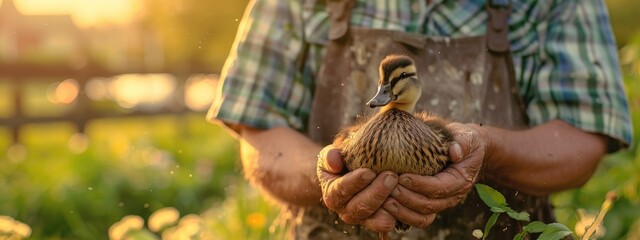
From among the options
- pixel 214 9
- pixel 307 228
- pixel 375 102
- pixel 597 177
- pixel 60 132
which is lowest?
pixel 60 132

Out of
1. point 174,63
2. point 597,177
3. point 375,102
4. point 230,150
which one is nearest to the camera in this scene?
point 375,102

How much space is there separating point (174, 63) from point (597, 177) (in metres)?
8.13

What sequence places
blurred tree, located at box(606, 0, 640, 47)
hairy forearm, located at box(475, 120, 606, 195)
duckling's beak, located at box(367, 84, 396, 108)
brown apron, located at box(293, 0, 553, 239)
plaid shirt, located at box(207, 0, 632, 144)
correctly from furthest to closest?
1. blurred tree, located at box(606, 0, 640, 47)
2. plaid shirt, located at box(207, 0, 632, 144)
3. brown apron, located at box(293, 0, 553, 239)
4. hairy forearm, located at box(475, 120, 606, 195)
5. duckling's beak, located at box(367, 84, 396, 108)

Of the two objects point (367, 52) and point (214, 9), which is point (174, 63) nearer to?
point (214, 9)

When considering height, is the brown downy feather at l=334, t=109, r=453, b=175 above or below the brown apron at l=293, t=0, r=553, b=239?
above

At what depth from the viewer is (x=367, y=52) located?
113 inches

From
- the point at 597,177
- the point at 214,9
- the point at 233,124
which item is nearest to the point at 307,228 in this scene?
the point at 233,124

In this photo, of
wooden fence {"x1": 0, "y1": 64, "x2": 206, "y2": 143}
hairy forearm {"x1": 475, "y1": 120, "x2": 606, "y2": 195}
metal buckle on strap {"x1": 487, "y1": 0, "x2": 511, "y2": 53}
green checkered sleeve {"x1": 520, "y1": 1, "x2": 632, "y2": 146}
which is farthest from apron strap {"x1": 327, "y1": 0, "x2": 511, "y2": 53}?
wooden fence {"x1": 0, "y1": 64, "x2": 206, "y2": 143}

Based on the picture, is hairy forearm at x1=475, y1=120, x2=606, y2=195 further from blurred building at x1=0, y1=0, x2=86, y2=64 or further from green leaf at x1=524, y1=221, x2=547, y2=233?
blurred building at x1=0, y1=0, x2=86, y2=64

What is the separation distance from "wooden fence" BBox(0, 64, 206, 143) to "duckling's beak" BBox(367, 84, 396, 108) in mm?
8255

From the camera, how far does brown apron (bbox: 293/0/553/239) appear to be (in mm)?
2777

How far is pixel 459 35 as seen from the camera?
9.40 ft

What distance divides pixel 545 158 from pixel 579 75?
30 cm

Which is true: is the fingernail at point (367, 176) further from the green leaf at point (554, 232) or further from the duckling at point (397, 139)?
the green leaf at point (554, 232)
